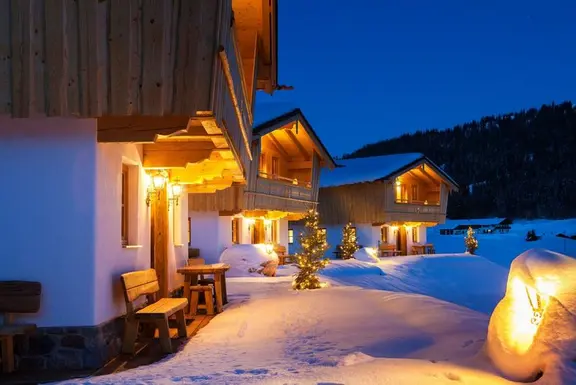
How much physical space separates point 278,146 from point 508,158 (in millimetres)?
82612

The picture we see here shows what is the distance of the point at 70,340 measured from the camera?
759cm

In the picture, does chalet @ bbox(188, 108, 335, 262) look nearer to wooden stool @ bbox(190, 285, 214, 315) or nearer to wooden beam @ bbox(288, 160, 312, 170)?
wooden beam @ bbox(288, 160, 312, 170)

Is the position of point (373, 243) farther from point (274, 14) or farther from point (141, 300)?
point (141, 300)

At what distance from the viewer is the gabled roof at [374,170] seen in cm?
3984

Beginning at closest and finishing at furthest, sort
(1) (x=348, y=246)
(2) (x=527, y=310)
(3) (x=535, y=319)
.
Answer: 1. (3) (x=535, y=319)
2. (2) (x=527, y=310)
3. (1) (x=348, y=246)

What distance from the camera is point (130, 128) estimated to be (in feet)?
25.2

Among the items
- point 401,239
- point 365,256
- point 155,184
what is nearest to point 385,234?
point 401,239

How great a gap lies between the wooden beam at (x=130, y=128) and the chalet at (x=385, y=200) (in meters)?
31.9

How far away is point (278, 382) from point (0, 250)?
12.8 feet

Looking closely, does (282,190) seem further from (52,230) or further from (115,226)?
(52,230)

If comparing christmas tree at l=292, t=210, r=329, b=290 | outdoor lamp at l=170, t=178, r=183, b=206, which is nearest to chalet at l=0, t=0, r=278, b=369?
outdoor lamp at l=170, t=178, r=183, b=206

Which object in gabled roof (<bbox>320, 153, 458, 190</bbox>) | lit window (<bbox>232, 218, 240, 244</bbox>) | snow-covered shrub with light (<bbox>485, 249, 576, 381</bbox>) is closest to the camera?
snow-covered shrub with light (<bbox>485, 249, 576, 381</bbox>)

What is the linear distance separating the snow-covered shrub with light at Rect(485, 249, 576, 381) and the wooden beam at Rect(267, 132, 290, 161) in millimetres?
22480

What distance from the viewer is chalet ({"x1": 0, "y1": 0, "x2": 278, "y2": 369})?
7211 mm
